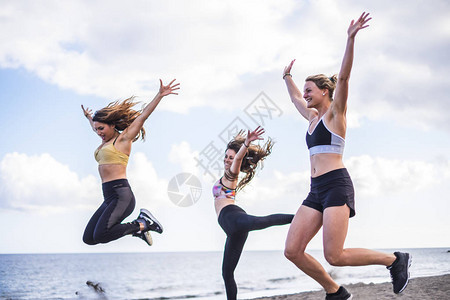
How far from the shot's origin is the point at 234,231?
5918 mm

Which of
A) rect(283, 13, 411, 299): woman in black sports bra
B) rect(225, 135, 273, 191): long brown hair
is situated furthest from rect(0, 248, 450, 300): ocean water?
rect(283, 13, 411, 299): woman in black sports bra

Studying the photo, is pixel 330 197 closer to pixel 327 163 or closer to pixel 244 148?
pixel 327 163

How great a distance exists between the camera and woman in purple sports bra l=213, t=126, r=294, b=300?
19.0 feet

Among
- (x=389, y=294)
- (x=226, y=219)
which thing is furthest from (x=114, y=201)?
(x=389, y=294)

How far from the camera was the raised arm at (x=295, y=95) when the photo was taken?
553 cm

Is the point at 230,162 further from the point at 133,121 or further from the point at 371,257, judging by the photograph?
the point at 371,257

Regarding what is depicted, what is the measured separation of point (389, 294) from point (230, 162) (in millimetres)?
4314

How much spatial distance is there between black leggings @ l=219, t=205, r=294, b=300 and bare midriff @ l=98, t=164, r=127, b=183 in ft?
4.76

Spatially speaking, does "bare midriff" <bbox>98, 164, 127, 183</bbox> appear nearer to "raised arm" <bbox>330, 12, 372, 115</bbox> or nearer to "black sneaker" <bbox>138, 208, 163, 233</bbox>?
"black sneaker" <bbox>138, 208, 163, 233</bbox>

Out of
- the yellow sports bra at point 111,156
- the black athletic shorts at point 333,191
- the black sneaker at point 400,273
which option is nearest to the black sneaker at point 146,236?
the yellow sports bra at point 111,156

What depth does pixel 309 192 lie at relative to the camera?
196 inches

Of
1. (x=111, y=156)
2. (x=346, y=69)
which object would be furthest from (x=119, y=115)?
(x=346, y=69)

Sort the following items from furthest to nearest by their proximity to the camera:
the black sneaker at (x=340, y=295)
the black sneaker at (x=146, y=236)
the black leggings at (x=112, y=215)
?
the black sneaker at (x=146, y=236)
the black leggings at (x=112, y=215)
the black sneaker at (x=340, y=295)

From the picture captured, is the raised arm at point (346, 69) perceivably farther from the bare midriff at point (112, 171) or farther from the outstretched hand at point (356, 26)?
the bare midriff at point (112, 171)
